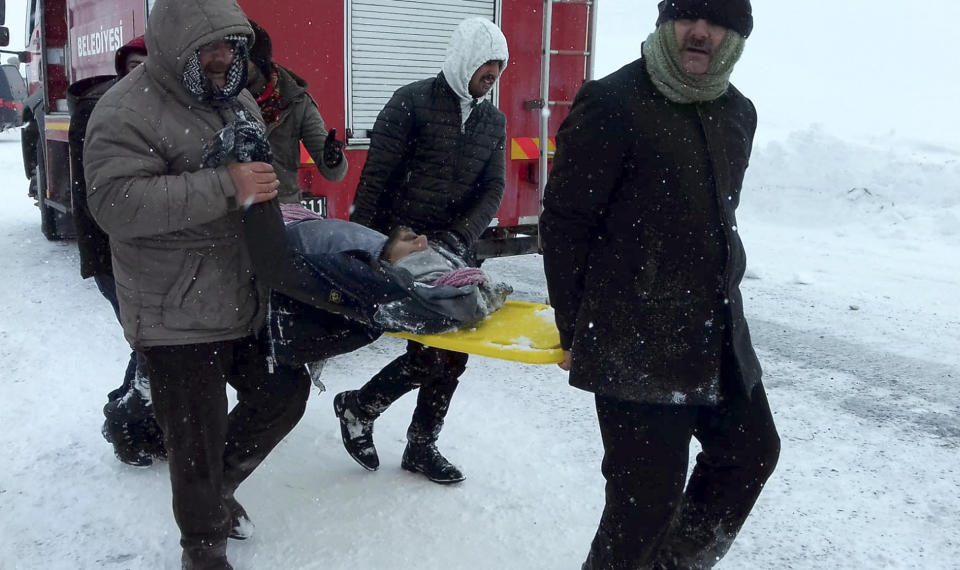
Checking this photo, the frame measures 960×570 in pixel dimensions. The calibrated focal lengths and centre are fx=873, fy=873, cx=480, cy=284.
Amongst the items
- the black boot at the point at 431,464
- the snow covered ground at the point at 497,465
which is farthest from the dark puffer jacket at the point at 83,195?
the black boot at the point at 431,464

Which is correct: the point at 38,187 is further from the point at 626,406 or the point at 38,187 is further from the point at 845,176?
the point at 845,176

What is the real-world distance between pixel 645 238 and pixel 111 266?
7.09 ft

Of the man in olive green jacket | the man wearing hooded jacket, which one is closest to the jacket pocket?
the man wearing hooded jacket

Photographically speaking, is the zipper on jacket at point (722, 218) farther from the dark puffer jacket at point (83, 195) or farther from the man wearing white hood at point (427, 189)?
the dark puffer jacket at point (83, 195)

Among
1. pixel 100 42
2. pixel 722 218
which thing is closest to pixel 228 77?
pixel 722 218

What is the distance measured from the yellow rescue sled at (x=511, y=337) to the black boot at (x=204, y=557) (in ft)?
2.95

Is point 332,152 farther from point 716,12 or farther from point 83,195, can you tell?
point 716,12

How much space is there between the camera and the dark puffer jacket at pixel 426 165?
3.66 metres

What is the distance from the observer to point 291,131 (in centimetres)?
393

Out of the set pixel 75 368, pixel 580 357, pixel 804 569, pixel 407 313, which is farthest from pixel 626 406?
pixel 75 368

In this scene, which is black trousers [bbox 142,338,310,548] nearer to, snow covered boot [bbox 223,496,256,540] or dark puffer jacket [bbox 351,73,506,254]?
snow covered boot [bbox 223,496,256,540]

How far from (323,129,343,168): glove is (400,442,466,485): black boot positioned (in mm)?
1271

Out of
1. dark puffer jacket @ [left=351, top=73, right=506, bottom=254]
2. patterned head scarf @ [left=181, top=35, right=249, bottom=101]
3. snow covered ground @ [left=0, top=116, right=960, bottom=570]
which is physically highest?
patterned head scarf @ [left=181, top=35, right=249, bottom=101]

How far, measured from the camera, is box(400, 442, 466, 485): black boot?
3.63 meters
